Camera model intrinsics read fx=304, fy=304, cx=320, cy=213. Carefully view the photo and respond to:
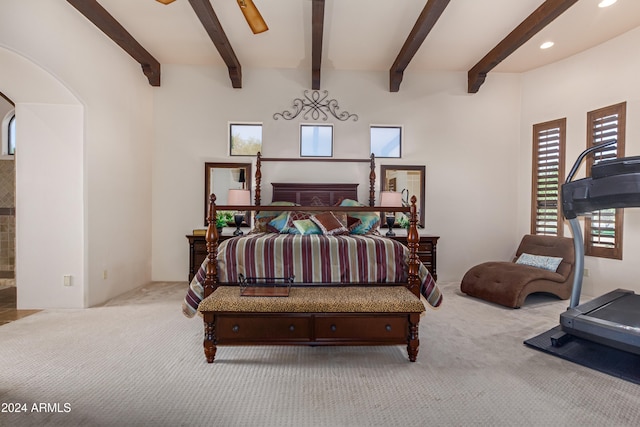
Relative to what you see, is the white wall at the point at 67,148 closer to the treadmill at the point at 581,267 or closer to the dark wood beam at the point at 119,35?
the dark wood beam at the point at 119,35

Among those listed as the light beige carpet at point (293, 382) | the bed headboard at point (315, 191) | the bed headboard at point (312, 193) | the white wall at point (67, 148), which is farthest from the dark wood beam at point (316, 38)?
the light beige carpet at point (293, 382)

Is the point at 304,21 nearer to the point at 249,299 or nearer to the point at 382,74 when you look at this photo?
the point at 382,74

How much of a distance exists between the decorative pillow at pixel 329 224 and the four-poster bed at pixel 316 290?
104 centimetres

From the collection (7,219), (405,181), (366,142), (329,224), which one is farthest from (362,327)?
(7,219)

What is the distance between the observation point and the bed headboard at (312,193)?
15.5 ft

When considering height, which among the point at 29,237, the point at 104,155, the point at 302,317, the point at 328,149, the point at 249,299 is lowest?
the point at 302,317

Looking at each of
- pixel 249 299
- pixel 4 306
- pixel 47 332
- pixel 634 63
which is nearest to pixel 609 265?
pixel 634 63

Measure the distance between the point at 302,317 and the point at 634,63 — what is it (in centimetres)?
490

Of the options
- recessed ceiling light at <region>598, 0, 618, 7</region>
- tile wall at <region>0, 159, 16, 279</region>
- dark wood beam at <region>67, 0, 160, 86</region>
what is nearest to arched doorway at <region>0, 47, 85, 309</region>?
dark wood beam at <region>67, 0, 160, 86</region>

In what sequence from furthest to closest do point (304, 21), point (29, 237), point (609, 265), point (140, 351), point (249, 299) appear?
point (609, 265)
point (304, 21)
point (29, 237)
point (140, 351)
point (249, 299)

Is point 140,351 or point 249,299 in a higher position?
point 249,299

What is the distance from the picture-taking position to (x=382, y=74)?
4.86 metres

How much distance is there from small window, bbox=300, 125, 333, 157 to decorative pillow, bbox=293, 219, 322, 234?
1376 mm

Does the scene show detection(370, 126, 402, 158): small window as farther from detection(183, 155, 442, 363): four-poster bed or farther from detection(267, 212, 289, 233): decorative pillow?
detection(183, 155, 442, 363): four-poster bed
